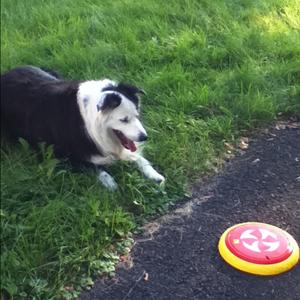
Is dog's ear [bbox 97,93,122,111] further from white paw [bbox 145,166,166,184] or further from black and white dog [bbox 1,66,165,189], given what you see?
white paw [bbox 145,166,166,184]

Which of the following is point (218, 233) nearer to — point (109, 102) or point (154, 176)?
point (154, 176)

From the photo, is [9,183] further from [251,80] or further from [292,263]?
[251,80]

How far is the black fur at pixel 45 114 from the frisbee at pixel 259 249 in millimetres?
1078

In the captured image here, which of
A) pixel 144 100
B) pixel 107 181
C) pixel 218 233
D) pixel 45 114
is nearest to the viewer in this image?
pixel 218 233

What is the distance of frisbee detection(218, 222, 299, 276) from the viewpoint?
A: 127 inches

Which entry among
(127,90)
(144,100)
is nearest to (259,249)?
(127,90)

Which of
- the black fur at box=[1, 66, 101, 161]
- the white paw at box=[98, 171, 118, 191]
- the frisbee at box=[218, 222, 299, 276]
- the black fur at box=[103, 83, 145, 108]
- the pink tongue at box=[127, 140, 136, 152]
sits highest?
the black fur at box=[103, 83, 145, 108]

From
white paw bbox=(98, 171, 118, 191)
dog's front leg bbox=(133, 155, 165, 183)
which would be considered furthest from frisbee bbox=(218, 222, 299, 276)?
white paw bbox=(98, 171, 118, 191)

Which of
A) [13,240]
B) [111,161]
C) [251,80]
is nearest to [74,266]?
[13,240]

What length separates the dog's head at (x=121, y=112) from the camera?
3.65 m

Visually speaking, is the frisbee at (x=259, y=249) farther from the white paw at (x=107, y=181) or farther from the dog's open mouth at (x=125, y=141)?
the dog's open mouth at (x=125, y=141)

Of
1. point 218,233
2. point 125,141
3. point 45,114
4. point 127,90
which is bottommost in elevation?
point 218,233

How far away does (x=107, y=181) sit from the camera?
3.74 m

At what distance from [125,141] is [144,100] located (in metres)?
0.85
